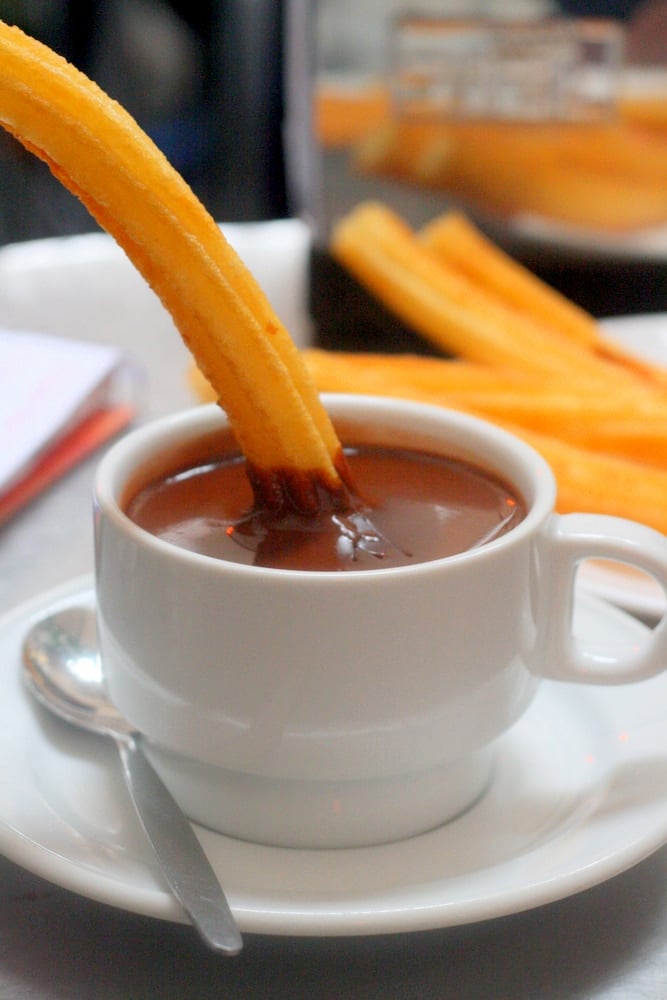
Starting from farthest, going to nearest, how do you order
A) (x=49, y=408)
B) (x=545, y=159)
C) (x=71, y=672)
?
(x=545, y=159) → (x=49, y=408) → (x=71, y=672)

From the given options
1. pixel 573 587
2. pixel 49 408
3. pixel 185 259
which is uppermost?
pixel 185 259

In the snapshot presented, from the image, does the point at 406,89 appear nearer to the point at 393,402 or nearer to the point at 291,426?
the point at 393,402

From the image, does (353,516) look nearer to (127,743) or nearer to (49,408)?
(127,743)

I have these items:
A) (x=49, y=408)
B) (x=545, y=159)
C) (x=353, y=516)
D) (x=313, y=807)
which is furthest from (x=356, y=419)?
(x=545, y=159)

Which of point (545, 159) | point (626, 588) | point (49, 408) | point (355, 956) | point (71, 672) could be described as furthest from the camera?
point (545, 159)

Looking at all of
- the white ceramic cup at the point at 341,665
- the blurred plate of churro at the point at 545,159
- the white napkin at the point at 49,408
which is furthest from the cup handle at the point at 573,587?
the blurred plate of churro at the point at 545,159

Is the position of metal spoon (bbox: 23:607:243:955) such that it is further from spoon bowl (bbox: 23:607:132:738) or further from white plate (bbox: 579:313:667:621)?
white plate (bbox: 579:313:667:621)

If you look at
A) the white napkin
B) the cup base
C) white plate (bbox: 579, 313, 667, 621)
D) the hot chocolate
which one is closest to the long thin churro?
the hot chocolate
